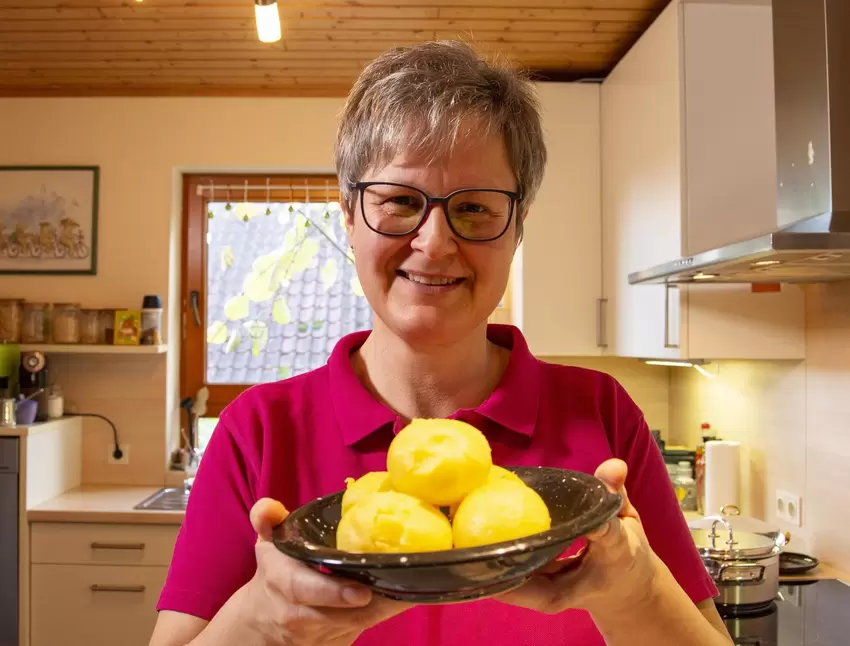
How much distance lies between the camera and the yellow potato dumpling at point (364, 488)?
716 millimetres

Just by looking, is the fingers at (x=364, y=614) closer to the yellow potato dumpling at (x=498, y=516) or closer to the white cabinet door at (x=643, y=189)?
the yellow potato dumpling at (x=498, y=516)

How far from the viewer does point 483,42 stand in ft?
9.80

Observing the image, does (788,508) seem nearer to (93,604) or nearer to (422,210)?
(422,210)

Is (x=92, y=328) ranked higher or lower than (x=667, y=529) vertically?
higher

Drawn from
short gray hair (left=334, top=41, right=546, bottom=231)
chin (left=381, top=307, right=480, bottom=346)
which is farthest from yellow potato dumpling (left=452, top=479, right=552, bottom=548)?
short gray hair (left=334, top=41, right=546, bottom=231)

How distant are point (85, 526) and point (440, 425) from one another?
2.59 m

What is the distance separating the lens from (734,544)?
198 centimetres

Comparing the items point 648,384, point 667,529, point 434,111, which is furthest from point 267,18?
point 648,384

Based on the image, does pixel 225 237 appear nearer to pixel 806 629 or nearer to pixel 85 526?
pixel 85 526

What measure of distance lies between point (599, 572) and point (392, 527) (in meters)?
0.21

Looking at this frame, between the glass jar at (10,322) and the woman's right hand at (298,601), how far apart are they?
9.79 feet

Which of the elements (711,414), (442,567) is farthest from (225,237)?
(442,567)

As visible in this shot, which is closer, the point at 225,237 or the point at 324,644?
the point at 324,644

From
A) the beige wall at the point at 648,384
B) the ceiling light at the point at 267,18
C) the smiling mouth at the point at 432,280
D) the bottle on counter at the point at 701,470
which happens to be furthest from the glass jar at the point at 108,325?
the smiling mouth at the point at 432,280
